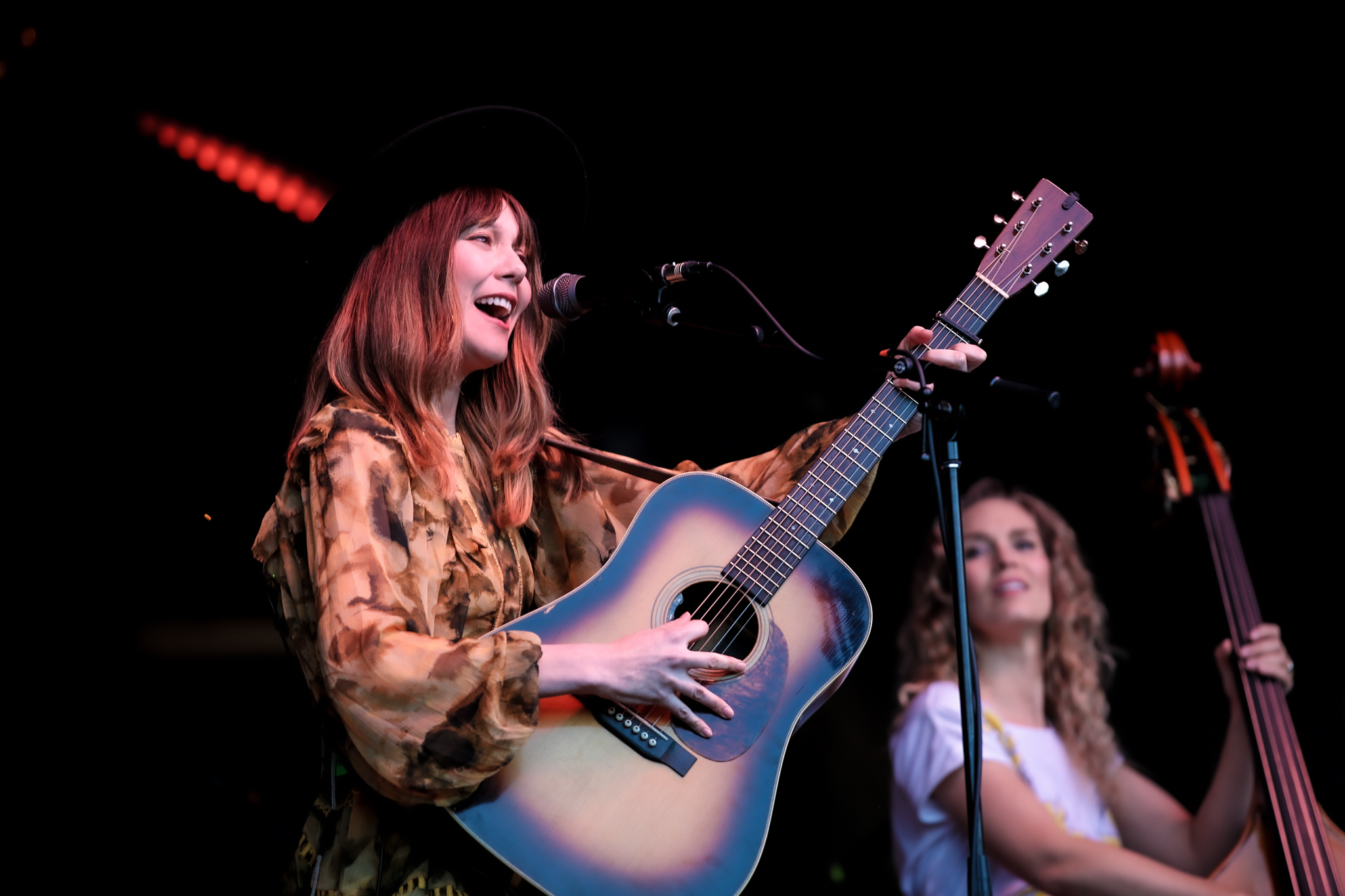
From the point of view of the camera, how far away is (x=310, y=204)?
241 cm

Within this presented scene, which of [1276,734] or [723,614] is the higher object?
[1276,734]

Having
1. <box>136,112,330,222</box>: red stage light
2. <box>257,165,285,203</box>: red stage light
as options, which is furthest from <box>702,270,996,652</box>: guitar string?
<box>257,165,285,203</box>: red stage light

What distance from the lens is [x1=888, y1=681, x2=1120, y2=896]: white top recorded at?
2.57m

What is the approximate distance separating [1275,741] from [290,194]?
10.1 ft

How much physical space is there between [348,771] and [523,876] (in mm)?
423

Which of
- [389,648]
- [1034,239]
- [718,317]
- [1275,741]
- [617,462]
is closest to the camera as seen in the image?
[389,648]

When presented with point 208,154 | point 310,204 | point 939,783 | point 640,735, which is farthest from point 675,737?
point 208,154

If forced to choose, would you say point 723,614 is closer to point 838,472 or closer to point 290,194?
point 838,472

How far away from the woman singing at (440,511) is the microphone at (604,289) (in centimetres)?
22

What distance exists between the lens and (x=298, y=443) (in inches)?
61.7

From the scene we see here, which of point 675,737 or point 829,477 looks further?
point 829,477

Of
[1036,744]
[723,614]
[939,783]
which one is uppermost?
[723,614]

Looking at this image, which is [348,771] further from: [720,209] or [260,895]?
[720,209]

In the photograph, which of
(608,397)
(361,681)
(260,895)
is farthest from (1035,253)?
(260,895)
